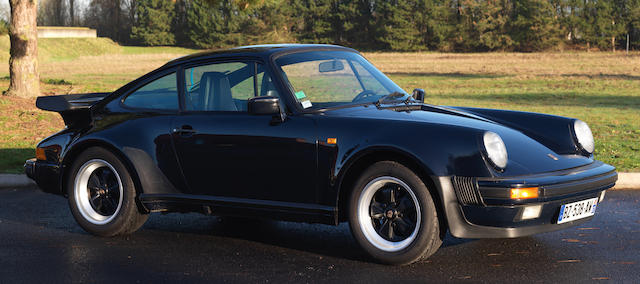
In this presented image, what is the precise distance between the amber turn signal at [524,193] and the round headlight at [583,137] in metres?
1.12

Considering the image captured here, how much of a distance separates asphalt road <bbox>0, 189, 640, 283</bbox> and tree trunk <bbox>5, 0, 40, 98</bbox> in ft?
29.5

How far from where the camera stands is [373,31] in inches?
3349

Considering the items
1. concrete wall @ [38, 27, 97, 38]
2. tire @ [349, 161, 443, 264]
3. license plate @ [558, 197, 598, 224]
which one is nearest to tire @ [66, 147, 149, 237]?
tire @ [349, 161, 443, 264]

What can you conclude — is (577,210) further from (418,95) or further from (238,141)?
(238,141)

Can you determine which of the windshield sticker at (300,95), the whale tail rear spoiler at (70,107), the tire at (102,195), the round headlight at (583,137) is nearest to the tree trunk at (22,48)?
the whale tail rear spoiler at (70,107)

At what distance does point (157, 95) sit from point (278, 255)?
1.65 metres

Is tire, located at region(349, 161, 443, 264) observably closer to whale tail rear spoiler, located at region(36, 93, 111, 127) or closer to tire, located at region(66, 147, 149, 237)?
tire, located at region(66, 147, 149, 237)

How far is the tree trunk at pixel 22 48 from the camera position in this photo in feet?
47.9

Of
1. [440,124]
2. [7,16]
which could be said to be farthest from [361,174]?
[7,16]

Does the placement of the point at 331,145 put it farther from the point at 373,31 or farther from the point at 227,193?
the point at 373,31

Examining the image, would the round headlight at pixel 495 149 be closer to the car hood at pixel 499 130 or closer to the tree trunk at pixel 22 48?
the car hood at pixel 499 130

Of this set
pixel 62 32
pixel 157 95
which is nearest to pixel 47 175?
pixel 157 95

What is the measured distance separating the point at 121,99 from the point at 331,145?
206 cm

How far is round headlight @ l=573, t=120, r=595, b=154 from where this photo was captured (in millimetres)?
5305
